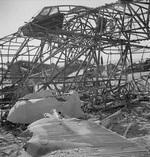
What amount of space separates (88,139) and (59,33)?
674 cm

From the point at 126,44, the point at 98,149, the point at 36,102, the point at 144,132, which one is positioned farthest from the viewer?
the point at 126,44

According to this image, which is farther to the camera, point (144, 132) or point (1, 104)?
point (1, 104)

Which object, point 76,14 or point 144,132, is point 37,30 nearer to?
point 76,14

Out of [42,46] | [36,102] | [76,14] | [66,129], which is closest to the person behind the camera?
[66,129]

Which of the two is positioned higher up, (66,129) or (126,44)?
(126,44)

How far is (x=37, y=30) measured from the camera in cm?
1143

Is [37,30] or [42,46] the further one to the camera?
[42,46]

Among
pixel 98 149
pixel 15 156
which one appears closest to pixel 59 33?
pixel 15 156

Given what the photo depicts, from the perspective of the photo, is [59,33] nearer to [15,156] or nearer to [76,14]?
[76,14]

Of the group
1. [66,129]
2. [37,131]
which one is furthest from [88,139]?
[37,131]

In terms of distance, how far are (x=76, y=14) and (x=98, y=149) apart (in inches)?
325

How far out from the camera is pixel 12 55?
554 inches

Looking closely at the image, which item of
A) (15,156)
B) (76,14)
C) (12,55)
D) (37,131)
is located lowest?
(15,156)

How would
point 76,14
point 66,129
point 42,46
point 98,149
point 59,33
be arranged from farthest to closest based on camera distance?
point 42,46
point 76,14
point 59,33
point 66,129
point 98,149
